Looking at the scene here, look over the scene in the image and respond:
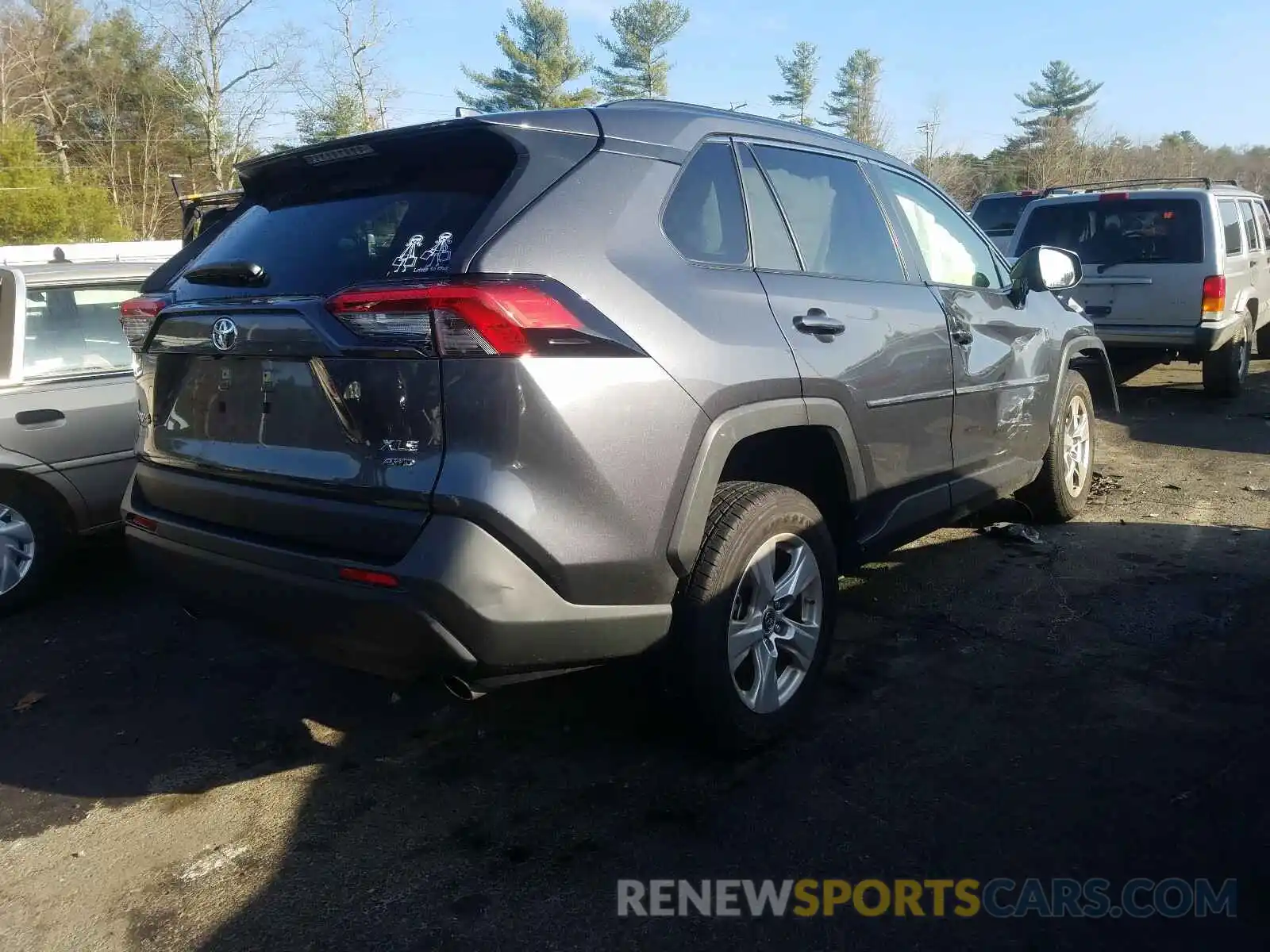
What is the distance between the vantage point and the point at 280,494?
8.59 ft

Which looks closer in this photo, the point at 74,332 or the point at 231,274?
the point at 231,274

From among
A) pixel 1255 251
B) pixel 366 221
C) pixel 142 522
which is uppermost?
pixel 1255 251

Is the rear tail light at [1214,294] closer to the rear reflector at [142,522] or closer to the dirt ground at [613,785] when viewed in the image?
the dirt ground at [613,785]

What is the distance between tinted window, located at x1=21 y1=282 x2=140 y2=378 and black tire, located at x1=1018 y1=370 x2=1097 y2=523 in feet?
15.8

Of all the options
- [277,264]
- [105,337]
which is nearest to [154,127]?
[105,337]

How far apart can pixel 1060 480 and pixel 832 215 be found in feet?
8.12

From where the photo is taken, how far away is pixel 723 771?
305 centimetres

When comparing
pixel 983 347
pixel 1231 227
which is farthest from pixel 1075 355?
pixel 1231 227

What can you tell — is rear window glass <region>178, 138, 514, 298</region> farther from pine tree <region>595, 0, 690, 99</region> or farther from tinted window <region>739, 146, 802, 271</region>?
pine tree <region>595, 0, 690, 99</region>

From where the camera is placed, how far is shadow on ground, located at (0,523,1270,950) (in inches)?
96.1

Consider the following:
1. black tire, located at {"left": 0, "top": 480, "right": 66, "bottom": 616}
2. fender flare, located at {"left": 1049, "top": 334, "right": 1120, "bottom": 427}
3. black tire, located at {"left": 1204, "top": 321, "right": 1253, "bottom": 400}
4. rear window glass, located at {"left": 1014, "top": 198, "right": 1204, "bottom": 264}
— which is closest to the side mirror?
fender flare, located at {"left": 1049, "top": 334, "right": 1120, "bottom": 427}

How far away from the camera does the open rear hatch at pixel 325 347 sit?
2406 millimetres

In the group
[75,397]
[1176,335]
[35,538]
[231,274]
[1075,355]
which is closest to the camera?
[231,274]

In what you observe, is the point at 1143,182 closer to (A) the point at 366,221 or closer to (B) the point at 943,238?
(B) the point at 943,238
